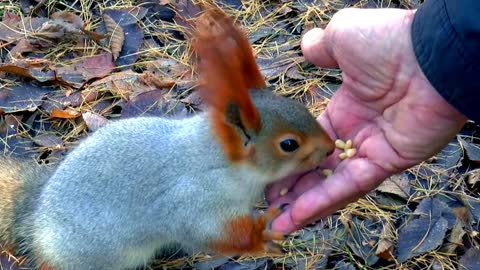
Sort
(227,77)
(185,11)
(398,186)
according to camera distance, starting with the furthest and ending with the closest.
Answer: (185,11) → (398,186) → (227,77)

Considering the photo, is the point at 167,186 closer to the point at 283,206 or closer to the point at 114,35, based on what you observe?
the point at 283,206

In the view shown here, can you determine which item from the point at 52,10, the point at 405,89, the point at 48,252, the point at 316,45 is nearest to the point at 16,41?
the point at 52,10

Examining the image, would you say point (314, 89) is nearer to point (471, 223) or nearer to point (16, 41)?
point (471, 223)

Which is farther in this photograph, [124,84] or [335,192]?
[124,84]

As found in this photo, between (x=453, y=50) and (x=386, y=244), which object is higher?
(x=453, y=50)

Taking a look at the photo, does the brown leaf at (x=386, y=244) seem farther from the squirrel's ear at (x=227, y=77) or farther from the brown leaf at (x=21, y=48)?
the brown leaf at (x=21, y=48)

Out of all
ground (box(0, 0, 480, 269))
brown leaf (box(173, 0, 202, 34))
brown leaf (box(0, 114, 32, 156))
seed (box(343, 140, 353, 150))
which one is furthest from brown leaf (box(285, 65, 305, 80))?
brown leaf (box(0, 114, 32, 156))

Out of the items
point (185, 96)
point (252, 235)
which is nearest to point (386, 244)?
point (252, 235)
